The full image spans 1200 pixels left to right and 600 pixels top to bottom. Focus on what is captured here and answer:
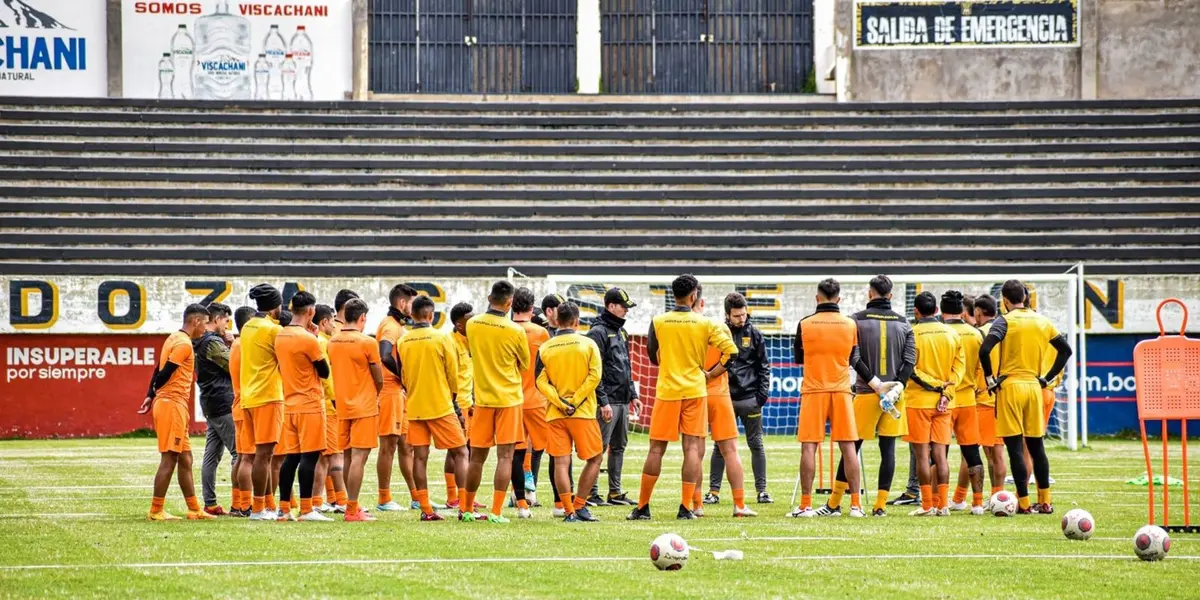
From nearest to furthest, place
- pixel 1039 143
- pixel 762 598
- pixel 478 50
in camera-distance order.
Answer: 1. pixel 762 598
2. pixel 1039 143
3. pixel 478 50

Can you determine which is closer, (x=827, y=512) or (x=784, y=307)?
(x=827, y=512)

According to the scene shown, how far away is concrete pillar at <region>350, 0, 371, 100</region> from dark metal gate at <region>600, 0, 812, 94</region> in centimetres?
540

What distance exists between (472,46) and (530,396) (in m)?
22.7

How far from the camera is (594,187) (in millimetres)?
31500

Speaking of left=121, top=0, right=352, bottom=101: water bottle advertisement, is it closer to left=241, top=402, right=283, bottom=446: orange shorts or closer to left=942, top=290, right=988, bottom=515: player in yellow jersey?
left=241, top=402, right=283, bottom=446: orange shorts

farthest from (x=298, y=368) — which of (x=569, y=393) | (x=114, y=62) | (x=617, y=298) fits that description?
(x=114, y=62)

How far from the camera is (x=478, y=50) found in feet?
115

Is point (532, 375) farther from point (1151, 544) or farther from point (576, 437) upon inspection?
point (1151, 544)

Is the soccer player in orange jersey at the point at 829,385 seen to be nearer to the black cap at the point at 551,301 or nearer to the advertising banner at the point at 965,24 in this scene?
the black cap at the point at 551,301

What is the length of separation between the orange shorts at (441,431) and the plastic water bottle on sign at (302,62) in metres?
21.6

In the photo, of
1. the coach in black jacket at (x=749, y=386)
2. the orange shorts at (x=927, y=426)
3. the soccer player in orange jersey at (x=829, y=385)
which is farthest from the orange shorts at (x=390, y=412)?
the orange shorts at (x=927, y=426)

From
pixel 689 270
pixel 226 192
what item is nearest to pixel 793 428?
pixel 689 270

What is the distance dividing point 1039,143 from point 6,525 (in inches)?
976

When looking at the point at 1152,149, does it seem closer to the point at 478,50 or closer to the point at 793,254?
the point at 793,254
